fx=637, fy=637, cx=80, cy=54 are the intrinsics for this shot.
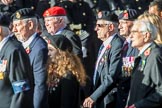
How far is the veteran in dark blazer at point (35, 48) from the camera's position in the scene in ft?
20.5

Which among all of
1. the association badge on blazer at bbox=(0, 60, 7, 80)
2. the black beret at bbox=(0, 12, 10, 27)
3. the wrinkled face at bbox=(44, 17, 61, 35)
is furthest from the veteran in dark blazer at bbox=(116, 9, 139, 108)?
the association badge on blazer at bbox=(0, 60, 7, 80)

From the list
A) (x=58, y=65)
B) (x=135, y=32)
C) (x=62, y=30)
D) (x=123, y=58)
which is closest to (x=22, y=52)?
(x=58, y=65)

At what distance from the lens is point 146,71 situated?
225 inches

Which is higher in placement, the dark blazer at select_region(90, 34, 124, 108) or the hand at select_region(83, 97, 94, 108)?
the dark blazer at select_region(90, 34, 124, 108)

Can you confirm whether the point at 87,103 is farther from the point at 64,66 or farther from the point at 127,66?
the point at 64,66

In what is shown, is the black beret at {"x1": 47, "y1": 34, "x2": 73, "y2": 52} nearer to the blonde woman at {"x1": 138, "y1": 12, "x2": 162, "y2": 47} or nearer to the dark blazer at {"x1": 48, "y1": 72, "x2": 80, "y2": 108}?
the dark blazer at {"x1": 48, "y1": 72, "x2": 80, "y2": 108}

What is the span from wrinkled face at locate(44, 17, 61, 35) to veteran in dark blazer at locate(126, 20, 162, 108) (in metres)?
2.14

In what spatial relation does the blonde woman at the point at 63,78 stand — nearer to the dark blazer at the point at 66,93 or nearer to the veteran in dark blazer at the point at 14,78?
the dark blazer at the point at 66,93

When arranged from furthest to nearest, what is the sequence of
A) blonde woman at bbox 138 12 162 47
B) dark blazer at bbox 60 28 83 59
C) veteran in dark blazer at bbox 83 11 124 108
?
dark blazer at bbox 60 28 83 59
veteran in dark blazer at bbox 83 11 124 108
blonde woman at bbox 138 12 162 47

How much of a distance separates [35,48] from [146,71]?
4.38ft

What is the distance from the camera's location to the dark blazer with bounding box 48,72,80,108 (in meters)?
6.12

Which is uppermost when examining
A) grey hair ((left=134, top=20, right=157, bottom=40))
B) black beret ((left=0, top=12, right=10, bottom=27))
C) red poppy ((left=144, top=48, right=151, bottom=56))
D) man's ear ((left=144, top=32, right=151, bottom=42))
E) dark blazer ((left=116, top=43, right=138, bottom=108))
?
black beret ((left=0, top=12, right=10, bottom=27))

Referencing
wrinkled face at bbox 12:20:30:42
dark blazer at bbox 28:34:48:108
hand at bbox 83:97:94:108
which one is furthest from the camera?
hand at bbox 83:97:94:108

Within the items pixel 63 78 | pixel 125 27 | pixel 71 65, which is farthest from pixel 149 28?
pixel 125 27
